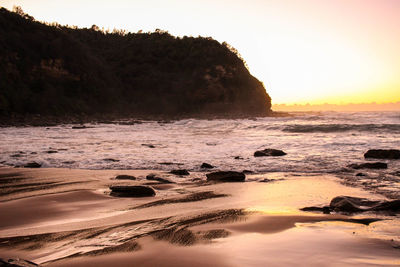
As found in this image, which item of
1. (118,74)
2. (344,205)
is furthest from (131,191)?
(118,74)

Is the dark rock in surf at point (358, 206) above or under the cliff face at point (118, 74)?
under

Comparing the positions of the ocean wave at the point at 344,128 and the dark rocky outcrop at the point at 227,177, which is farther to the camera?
the ocean wave at the point at 344,128

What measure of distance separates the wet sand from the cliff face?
101ft

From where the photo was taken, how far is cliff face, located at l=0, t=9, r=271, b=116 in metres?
37.8

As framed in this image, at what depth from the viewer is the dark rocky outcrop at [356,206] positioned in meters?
3.69

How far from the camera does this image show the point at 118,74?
54.8 m

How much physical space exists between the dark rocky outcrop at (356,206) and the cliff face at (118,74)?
32.4 meters

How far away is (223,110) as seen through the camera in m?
51.9

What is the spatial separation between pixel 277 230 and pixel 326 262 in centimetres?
76

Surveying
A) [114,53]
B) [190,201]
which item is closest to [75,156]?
[190,201]

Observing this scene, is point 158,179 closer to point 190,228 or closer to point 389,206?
point 190,228

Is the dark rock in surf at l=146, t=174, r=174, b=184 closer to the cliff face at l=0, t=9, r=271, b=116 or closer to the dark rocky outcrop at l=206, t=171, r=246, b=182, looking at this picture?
the dark rocky outcrop at l=206, t=171, r=246, b=182

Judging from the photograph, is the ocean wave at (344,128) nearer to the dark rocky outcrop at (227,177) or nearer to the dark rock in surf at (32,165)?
the dark rocky outcrop at (227,177)

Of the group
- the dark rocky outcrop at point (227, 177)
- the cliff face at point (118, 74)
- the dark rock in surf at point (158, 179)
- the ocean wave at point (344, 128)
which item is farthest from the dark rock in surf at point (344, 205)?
the cliff face at point (118, 74)
